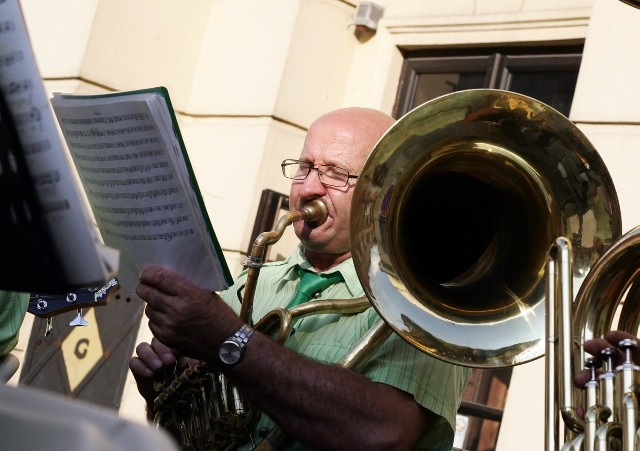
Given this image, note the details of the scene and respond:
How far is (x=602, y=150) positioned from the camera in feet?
14.2

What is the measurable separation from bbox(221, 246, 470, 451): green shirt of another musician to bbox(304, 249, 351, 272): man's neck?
2.8 inches

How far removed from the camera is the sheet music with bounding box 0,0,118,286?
1.24 m

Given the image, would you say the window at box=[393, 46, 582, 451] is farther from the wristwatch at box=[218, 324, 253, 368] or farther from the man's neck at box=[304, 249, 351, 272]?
the wristwatch at box=[218, 324, 253, 368]

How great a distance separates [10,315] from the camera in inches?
118

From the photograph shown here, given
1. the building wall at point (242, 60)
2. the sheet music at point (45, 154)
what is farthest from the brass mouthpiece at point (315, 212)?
the building wall at point (242, 60)

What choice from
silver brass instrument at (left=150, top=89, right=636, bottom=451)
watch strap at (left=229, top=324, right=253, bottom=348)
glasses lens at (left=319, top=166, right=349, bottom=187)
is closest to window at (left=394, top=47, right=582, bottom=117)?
glasses lens at (left=319, top=166, right=349, bottom=187)

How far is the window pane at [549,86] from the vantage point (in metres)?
4.89

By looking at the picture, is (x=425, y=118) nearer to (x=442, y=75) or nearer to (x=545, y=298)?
(x=545, y=298)

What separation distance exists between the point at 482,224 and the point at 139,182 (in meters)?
0.85

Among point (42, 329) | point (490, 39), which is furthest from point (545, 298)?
point (42, 329)

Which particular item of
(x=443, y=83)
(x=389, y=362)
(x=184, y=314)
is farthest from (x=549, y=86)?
(x=184, y=314)

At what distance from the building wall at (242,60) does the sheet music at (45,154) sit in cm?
400

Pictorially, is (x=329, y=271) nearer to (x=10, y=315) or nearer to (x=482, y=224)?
(x=482, y=224)

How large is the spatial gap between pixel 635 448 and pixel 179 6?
415 centimetres
